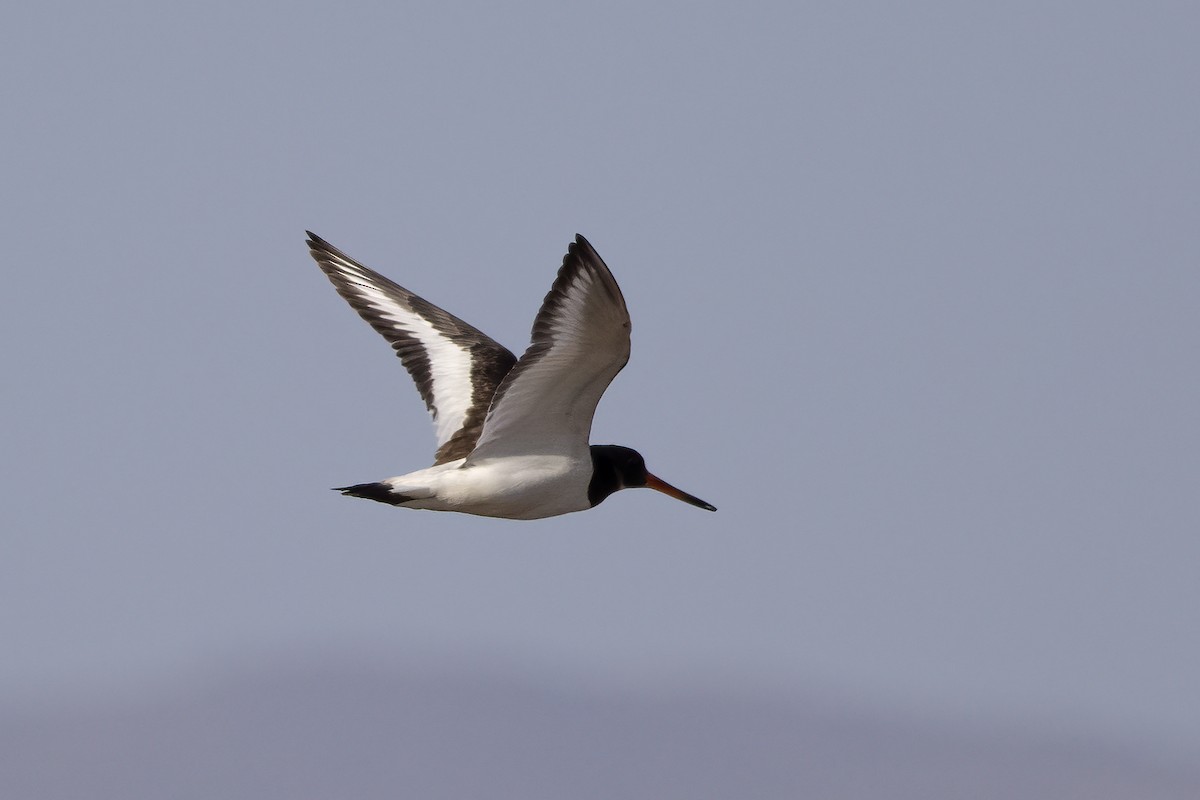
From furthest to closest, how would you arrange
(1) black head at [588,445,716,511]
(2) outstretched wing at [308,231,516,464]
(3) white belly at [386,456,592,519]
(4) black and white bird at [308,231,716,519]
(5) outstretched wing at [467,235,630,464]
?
(2) outstretched wing at [308,231,516,464] < (1) black head at [588,445,716,511] < (3) white belly at [386,456,592,519] < (4) black and white bird at [308,231,716,519] < (5) outstretched wing at [467,235,630,464]

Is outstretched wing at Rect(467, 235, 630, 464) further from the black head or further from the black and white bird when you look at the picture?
the black head

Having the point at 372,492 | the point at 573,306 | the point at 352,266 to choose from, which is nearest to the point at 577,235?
the point at 573,306

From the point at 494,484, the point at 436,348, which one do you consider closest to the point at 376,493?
the point at 494,484

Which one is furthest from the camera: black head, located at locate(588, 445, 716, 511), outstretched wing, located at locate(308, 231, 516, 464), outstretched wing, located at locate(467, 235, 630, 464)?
outstretched wing, located at locate(308, 231, 516, 464)

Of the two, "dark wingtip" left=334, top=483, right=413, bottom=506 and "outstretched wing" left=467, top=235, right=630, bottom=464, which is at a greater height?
"outstretched wing" left=467, top=235, right=630, bottom=464

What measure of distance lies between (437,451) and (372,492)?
1.80 m

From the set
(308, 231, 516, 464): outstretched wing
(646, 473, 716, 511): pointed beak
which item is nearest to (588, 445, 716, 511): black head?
(646, 473, 716, 511): pointed beak

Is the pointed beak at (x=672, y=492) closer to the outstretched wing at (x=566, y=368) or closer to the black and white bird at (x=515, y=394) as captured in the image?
the black and white bird at (x=515, y=394)

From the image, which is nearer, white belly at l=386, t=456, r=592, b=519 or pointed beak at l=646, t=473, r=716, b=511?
white belly at l=386, t=456, r=592, b=519

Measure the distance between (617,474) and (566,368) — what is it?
227cm

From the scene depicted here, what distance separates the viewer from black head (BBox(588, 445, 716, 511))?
52.1 feet

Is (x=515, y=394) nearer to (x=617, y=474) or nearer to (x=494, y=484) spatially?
(x=494, y=484)

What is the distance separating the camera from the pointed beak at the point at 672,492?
16969 millimetres

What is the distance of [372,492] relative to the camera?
14.9 metres
